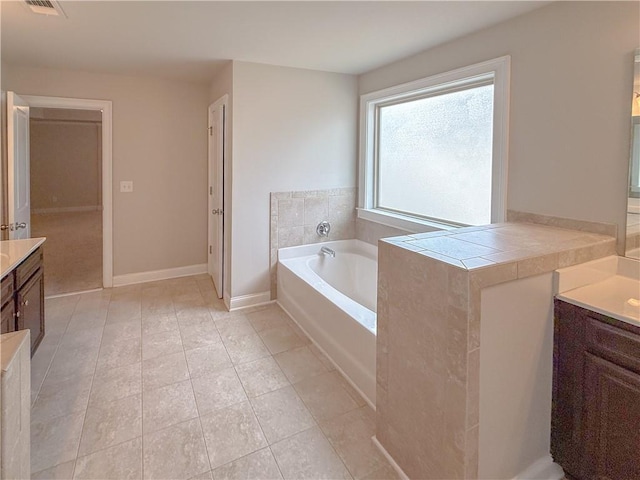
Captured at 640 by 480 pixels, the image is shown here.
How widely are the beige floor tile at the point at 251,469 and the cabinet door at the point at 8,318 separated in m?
1.41

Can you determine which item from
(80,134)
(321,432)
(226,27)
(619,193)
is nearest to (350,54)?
(226,27)

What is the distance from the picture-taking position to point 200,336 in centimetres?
304

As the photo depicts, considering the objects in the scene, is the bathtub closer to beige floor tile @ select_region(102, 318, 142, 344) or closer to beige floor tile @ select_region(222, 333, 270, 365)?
beige floor tile @ select_region(222, 333, 270, 365)

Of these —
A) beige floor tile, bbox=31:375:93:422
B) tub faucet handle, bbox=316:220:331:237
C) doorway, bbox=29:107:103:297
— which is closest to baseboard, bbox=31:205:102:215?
doorway, bbox=29:107:103:297

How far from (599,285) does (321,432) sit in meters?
1.53

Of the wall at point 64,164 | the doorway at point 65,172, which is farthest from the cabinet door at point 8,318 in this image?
the wall at point 64,164

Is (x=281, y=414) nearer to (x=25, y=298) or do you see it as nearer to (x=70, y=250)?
(x=25, y=298)

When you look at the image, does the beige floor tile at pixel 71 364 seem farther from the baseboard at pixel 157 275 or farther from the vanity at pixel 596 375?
the vanity at pixel 596 375

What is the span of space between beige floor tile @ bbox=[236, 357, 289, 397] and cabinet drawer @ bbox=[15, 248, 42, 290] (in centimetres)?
145

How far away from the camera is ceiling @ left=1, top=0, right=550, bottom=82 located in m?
2.16

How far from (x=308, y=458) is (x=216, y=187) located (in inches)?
112

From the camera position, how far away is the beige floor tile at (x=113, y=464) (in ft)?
5.49

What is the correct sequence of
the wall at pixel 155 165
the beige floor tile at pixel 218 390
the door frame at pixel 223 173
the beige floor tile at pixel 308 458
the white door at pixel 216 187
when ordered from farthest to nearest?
the wall at pixel 155 165
the white door at pixel 216 187
the door frame at pixel 223 173
the beige floor tile at pixel 218 390
the beige floor tile at pixel 308 458

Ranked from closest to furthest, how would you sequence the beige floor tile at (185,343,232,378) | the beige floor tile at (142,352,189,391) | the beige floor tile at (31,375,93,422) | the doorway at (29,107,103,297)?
the beige floor tile at (31,375,93,422)
the beige floor tile at (142,352,189,391)
the beige floor tile at (185,343,232,378)
the doorway at (29,107,103,297)
